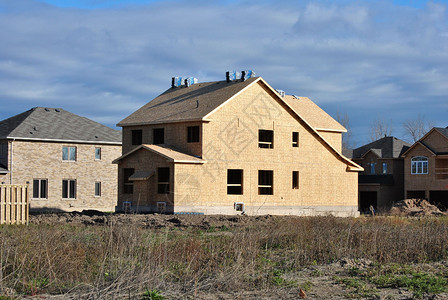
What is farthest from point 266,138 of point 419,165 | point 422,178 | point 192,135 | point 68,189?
point 419,165

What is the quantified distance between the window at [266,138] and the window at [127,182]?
8355mm

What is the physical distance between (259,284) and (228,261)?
6.21ft

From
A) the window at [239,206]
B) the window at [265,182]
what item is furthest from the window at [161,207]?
the window at [265,182]

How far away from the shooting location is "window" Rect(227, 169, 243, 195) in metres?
39.4

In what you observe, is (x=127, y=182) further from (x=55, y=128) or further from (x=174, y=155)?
(x=55, y=128)

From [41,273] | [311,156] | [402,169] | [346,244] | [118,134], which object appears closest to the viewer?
[41,273]

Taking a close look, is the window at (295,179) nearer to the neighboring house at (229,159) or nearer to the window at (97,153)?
the neighboring house at (229,159)

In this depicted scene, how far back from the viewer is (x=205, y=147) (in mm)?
37406

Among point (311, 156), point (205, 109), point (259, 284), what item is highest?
point (205, 109)

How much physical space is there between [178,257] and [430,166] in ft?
143

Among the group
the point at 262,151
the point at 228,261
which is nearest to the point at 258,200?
the point at 262,151

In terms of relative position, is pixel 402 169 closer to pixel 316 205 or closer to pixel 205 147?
pixel 316 205

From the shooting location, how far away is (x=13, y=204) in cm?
2738

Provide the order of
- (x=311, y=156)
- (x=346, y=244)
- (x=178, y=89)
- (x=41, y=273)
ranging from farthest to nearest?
(x=178, y=89)
(x=311, y=156)
(x=346, y=244)
(x=41, y=273)
